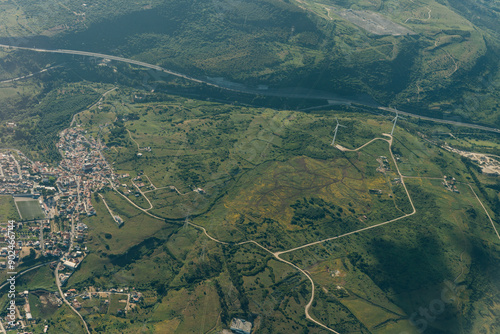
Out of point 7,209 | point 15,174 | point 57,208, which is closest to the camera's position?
point 7,209

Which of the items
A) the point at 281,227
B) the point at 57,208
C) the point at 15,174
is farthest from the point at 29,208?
the point at 281,227

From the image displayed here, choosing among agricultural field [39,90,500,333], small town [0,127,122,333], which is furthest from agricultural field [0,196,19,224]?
agricultural field [39,90,500,333]

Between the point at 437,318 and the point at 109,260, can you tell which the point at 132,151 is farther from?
the point at 437,318

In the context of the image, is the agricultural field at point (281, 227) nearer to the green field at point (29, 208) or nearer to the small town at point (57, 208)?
the small town at point (57, 208)

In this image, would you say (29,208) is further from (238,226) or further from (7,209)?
(238,226)

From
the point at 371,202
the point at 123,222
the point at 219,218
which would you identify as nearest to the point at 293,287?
the point at 219,218

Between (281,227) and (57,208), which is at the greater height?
(281,227)

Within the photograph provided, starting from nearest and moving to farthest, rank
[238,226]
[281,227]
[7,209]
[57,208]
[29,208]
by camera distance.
Result: [7,209]
[29,208]
[238,226]
[57,208]
[281,227]

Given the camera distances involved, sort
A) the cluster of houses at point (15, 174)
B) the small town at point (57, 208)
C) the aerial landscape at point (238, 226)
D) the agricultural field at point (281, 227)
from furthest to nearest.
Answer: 1. the cluster of houses at point (15, 174)
2. the small town at point (57, 208)
3. the agricultural field at point (281, 227)
4. the aerial landscape at point (238, 226)

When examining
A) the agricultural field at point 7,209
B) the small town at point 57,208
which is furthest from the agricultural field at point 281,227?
the agricultural field at point 7,209
